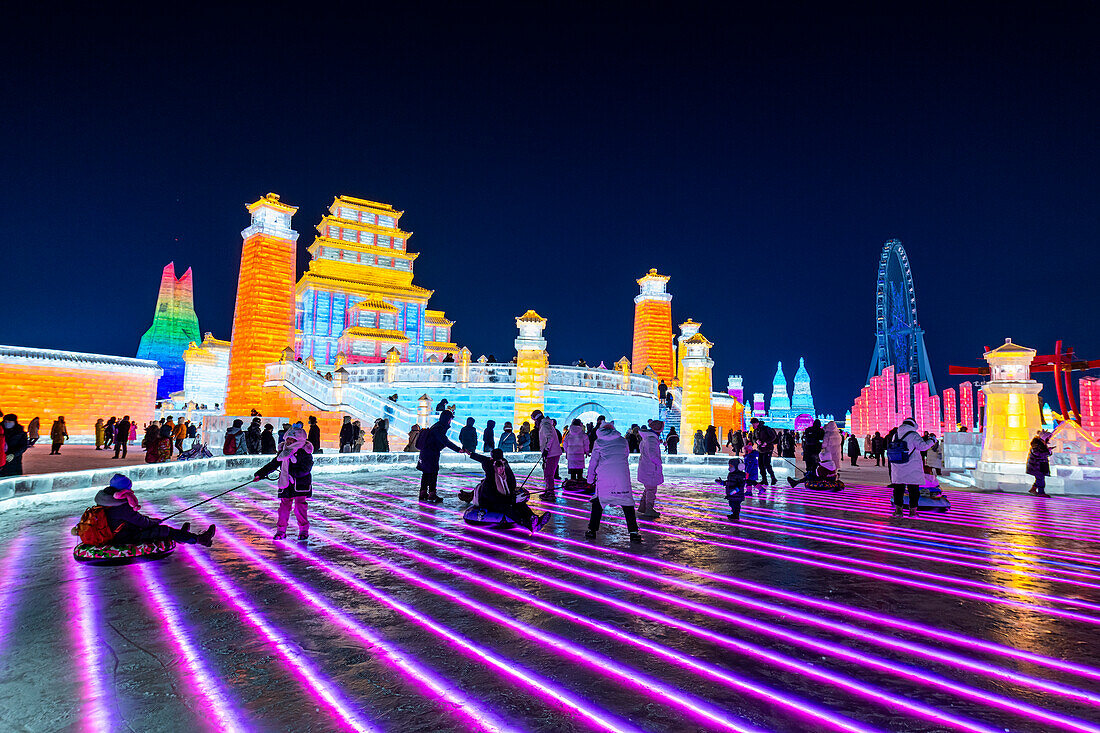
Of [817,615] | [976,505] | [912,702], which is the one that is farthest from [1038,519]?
[912,702]

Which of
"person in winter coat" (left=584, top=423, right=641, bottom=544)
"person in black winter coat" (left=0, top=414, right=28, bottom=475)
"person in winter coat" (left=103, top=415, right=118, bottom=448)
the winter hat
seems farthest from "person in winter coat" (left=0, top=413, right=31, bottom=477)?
"person in winter coat" (left=103, top=415, right=118, bottom=448)

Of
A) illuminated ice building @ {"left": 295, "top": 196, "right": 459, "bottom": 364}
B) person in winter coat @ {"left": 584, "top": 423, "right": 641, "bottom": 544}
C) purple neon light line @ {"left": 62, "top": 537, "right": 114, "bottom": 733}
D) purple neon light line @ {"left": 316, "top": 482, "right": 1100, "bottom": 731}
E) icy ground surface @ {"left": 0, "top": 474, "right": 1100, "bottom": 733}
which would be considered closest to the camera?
purple neon light line @ {"left": 62, "top": 537, "right": 114, "bottom": 733}

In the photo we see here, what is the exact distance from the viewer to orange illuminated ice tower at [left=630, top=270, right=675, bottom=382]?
3906 centimetres

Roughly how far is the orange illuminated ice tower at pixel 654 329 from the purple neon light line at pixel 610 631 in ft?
109

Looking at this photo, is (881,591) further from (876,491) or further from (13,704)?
(876,491)

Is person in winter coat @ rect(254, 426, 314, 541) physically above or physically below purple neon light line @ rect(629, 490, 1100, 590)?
above

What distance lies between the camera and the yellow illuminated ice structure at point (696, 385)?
26.0 meters

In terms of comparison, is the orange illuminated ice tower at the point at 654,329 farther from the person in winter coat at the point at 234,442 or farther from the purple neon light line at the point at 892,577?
the purple neon light line at the point at 892,577

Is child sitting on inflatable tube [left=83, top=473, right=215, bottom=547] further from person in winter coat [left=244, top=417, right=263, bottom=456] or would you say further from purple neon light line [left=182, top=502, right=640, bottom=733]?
person in winter coat [left=244, top=417, right=263, bottom=456]

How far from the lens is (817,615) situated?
14.1 ft

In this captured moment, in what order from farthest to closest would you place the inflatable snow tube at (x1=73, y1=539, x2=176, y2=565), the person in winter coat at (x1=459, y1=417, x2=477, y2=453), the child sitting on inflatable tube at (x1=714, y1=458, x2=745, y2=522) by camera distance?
the person in winter coat at (x1=459, y1=417, x2=477, y2=453) → the child sitting on inflatable tube at (x1=714, y1=458, x2=745, y2=522) → the inflatable snow tube at (x1=73, y1=539, x2=176, y2=565)

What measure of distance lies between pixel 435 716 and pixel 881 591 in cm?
387

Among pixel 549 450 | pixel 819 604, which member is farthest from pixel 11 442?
pixel 819 604

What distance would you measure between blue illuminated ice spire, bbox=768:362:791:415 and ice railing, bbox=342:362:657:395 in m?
101
